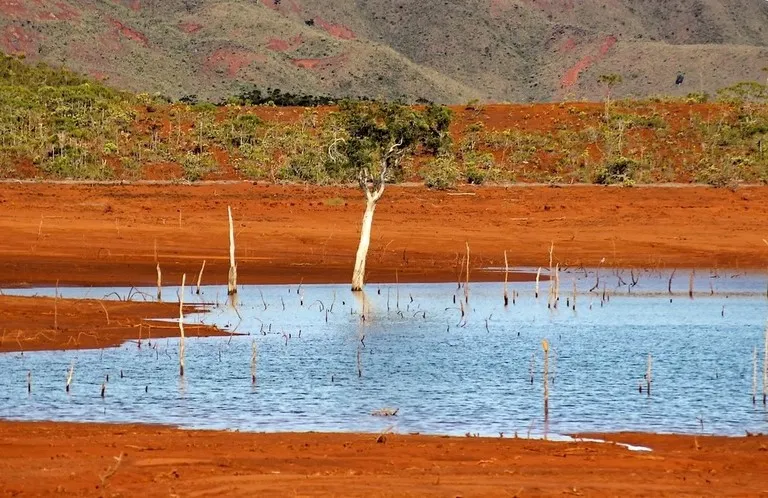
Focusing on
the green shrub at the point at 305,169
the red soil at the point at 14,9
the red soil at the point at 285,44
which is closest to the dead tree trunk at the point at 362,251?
the green shrub at the point at 305,169

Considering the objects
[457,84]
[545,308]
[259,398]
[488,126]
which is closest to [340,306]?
[545,308]

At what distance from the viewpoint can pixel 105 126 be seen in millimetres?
81375

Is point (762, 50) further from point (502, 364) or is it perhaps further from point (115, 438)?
point (115, 438)

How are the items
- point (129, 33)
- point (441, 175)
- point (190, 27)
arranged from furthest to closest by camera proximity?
1. point (190, 27)
2. point (129, 33)
3. point (441, 175)

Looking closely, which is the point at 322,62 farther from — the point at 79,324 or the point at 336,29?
the point at 79,324

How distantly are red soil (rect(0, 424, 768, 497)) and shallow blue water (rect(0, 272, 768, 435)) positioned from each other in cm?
181

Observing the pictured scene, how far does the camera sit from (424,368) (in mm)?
25359

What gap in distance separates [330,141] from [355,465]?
52580 millimetres

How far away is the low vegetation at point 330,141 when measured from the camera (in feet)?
233

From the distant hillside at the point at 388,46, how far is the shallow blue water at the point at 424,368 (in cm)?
10244

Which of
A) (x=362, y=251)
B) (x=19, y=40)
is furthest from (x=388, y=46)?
(x=362, y=251)

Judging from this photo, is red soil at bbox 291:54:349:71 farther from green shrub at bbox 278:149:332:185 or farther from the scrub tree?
the scrub tree

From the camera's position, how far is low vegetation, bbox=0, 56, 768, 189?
70.9m

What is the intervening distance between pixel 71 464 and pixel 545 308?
77.0ft
